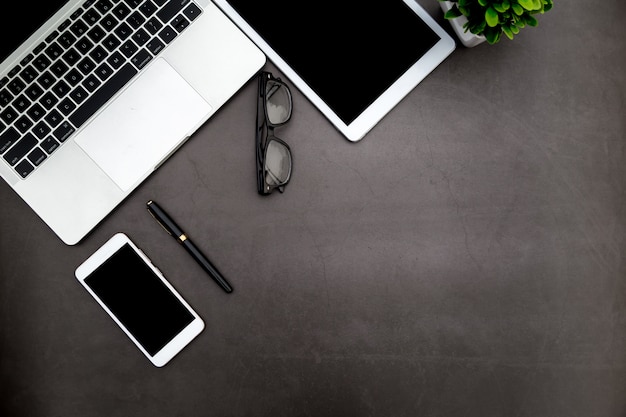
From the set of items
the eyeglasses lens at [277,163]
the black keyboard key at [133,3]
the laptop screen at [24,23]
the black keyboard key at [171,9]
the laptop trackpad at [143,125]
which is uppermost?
the laptop screen at [24,23]

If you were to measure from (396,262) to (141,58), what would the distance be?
1.84 feet

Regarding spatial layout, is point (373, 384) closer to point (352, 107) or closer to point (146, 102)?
point (352, 107)

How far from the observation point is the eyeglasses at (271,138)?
86 centimetres

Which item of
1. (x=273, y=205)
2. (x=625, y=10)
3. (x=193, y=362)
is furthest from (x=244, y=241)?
(x=625, y=10)

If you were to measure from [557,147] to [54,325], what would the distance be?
3.08 ft

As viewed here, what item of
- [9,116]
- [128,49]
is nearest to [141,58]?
[128,49]

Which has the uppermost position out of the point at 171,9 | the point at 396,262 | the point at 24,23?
the point at 24,23

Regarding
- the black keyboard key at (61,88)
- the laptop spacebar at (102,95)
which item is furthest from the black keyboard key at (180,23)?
the black keyboard key at (61,88)

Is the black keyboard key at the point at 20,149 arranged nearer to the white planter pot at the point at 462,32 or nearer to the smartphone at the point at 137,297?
the smartphone at the point at 137,297

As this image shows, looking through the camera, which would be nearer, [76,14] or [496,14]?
[496,14]

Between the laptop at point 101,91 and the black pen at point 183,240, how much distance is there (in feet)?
0.18

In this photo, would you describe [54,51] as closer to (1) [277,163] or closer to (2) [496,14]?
(1) [277,163]

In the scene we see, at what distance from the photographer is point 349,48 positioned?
868 mm

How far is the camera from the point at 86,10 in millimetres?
847
